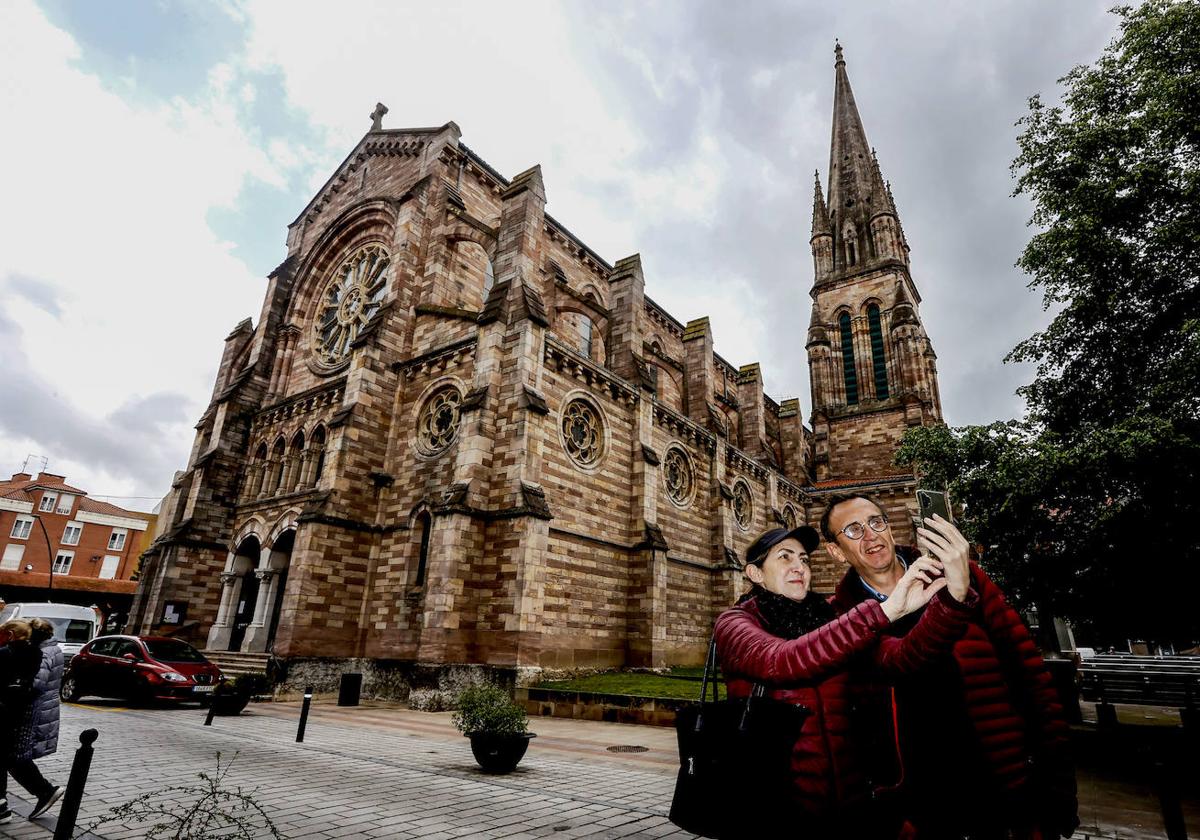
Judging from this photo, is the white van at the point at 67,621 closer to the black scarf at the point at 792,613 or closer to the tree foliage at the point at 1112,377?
the black scarf at the point at 792,613

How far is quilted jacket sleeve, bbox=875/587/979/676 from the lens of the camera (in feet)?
6.81

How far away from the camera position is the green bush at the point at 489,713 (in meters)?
7.18

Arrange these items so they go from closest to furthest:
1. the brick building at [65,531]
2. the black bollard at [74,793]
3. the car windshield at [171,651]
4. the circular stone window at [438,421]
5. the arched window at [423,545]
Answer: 1. the black bollard at [74,793]
2. the car windshield at [171,651]
3. the arched window at [423,545]
4. the circular stone window at [438,421]
5. the brick building at [65,531]

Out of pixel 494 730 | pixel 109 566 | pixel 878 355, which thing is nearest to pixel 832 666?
pixel 494 730

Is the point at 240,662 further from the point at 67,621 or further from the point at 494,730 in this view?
the point at 494,730

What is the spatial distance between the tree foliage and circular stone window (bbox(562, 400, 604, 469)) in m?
8.62

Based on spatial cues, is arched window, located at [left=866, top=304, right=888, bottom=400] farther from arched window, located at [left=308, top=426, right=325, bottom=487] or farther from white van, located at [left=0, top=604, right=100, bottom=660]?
white van, located at [left=0, top=604, right=100, bottom=660]

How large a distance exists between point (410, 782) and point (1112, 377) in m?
11.8

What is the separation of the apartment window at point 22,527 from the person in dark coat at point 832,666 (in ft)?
187

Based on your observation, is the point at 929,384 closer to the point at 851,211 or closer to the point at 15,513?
the point at 851,211

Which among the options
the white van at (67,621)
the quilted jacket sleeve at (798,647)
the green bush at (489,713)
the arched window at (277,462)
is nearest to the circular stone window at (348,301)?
the arched window at (277,462)

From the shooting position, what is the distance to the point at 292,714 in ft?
40.0

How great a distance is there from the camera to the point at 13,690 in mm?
5223

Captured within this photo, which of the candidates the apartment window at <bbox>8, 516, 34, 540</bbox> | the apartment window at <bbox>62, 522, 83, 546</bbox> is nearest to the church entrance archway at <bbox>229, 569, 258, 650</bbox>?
the apartment window at <bbox>8, 516, 34, 540</bbox>
